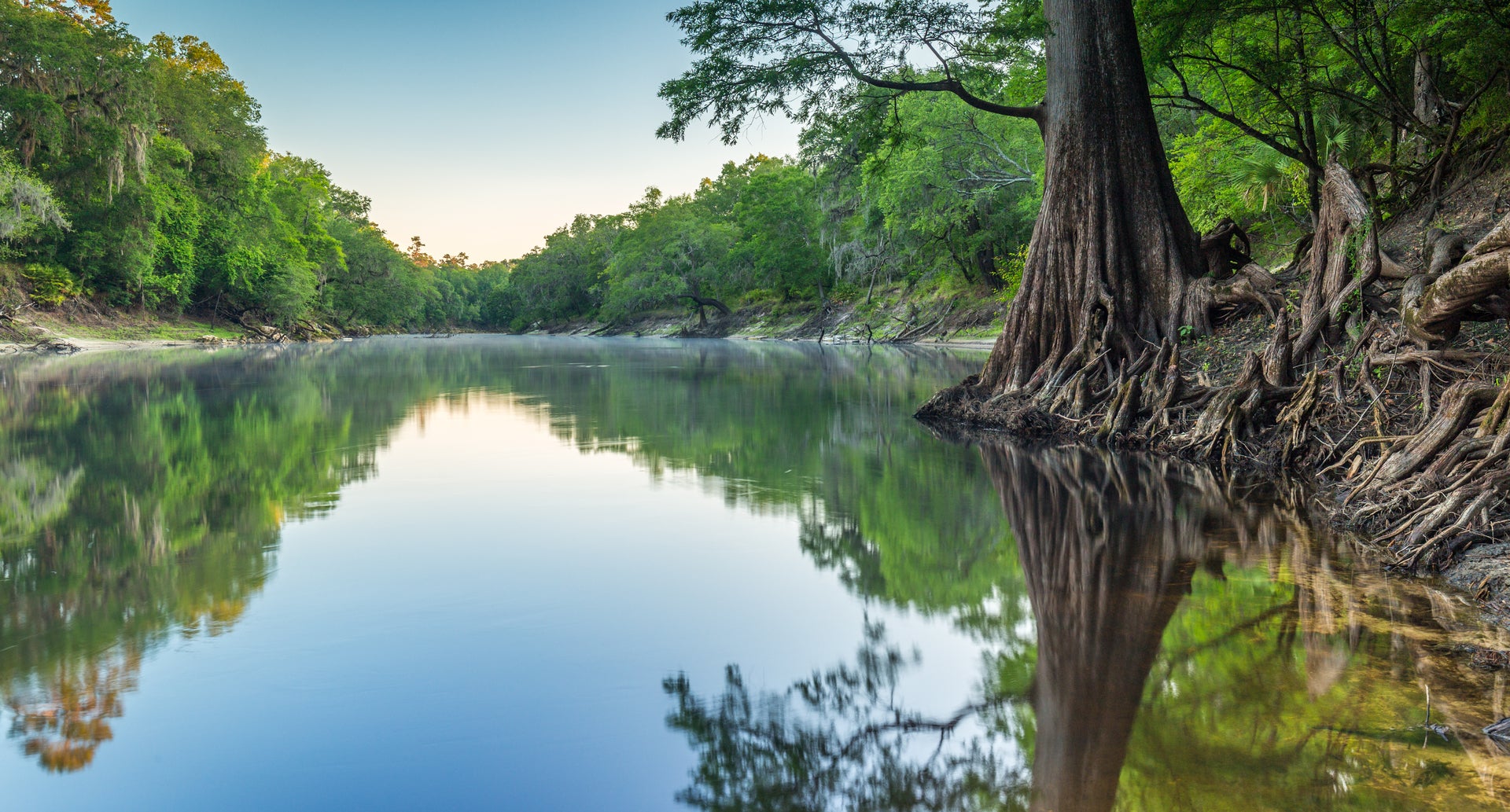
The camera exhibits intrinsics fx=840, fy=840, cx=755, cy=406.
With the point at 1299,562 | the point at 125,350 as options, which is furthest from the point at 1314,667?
the point at 125,350

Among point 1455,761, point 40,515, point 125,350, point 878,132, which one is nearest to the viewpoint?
point 1455,761

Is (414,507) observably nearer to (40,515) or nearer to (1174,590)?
(40,515)

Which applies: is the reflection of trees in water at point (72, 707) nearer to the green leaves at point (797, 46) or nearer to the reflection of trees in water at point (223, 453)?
the reflection of trees in water at point (223, 453)

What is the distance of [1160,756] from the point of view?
2680 millimetres

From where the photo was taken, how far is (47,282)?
35250 millimetres

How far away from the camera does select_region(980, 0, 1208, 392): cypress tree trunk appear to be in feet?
33.0

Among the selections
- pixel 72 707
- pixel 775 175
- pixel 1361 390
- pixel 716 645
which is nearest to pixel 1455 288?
pixel 1361 390

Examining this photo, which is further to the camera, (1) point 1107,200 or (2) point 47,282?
(2) point 47,282

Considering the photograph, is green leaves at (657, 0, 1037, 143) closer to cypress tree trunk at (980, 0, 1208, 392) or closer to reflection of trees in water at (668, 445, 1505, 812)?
cypress tree trunk at (980, 0, 1208, 392)

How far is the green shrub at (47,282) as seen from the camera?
35094 millimetres

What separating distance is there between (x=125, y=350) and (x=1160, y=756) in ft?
143

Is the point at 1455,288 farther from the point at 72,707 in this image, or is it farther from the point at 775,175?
the point at 775,175

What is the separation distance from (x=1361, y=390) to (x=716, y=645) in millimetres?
5942

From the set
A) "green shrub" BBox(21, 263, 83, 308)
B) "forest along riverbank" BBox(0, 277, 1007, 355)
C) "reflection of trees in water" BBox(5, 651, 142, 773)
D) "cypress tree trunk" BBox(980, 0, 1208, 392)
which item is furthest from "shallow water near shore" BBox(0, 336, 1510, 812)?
"green shrub" BBox(21, 263, 83, 308)
